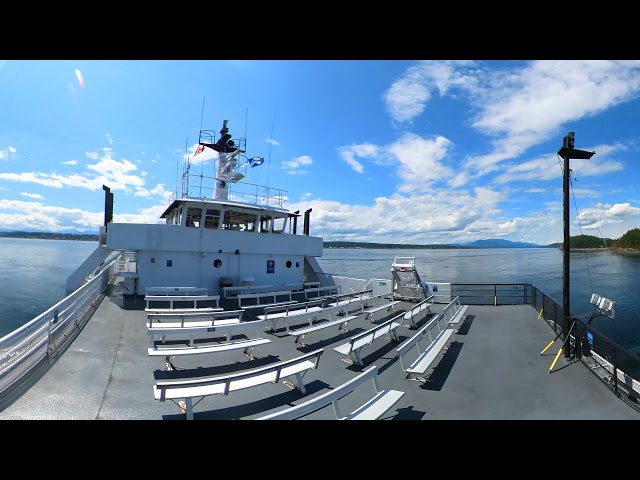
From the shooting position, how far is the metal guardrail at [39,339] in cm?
384

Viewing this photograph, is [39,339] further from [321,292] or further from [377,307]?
[321,292]

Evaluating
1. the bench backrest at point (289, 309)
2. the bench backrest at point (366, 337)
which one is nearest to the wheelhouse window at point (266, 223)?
the bench backrest at point (289, 309)

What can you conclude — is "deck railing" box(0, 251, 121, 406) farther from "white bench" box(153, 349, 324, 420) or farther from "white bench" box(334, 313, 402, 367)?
"white bench" box(334, 313, 402, 367)

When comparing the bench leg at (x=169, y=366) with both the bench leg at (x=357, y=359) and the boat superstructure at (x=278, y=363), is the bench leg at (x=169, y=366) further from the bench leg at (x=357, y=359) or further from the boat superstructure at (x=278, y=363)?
the bench leg at (x=357, y=359)

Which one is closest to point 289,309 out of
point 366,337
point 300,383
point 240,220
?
point 366,337

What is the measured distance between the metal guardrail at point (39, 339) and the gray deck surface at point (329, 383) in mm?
229

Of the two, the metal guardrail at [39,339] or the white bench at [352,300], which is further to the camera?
the white bench at [352,300]

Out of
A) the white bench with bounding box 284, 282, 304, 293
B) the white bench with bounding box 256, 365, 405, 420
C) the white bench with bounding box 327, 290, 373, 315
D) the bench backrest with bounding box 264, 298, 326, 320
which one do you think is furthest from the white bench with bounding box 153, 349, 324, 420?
the white bench with bounding box 284, 282, 304, 293

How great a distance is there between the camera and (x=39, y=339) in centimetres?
489

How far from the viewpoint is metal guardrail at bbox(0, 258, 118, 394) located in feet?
12.6

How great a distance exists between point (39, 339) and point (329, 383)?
4.76 meters
